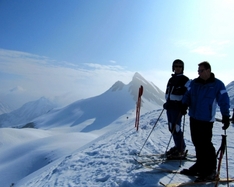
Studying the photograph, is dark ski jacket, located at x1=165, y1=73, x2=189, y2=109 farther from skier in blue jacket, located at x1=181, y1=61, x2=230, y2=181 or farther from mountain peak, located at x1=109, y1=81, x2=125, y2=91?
mountain peak, located at x1=109, y1=81, x2=125, y2=91

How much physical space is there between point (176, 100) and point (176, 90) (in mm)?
301

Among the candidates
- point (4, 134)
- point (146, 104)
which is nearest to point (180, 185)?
point (4, 134)

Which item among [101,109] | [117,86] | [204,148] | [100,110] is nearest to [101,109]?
[101,109]

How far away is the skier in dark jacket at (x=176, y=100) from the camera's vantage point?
6348 mm

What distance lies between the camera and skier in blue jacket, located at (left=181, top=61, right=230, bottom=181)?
4852 millimetres

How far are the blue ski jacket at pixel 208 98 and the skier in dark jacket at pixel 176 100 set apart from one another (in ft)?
3.52

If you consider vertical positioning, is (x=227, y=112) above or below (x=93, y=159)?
above

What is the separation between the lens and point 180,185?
4.56 meters

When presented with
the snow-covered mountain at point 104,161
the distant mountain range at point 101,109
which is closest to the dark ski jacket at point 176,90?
the snow-covered mountain at point 104,161

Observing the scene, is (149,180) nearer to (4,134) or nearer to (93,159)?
(93,159)

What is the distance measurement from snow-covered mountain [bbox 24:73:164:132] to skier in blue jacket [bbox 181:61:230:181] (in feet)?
251

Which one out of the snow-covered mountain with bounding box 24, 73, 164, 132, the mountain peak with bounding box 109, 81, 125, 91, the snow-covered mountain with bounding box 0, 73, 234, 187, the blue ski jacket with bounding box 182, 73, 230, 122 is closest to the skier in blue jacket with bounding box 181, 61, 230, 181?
the blue ski jacket with bounding box 182, 73, 230, 122

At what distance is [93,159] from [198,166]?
372 cm

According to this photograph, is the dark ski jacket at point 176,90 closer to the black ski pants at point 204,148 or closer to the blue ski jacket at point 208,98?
the blue ski jacket at point 208,98
